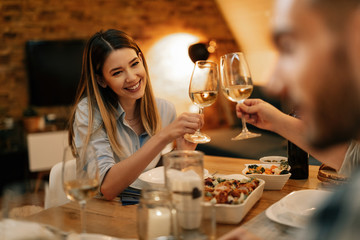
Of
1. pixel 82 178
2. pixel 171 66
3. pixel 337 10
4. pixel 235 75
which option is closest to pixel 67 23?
pixel 171 66

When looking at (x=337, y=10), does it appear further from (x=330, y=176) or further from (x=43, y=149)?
(x=43, y=149)

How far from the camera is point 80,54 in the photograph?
445 cm

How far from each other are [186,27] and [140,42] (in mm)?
662

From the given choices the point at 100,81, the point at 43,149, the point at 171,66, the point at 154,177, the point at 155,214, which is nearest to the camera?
the point at 155,214

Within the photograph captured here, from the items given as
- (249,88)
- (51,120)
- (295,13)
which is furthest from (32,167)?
(295,13)

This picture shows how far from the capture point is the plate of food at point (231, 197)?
1.05 m

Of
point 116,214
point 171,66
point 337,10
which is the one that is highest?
point 171,66

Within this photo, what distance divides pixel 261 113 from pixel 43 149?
318 cm

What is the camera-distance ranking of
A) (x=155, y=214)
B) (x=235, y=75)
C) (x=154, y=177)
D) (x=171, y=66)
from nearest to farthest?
(x=155, y=214), (x=235, y=75), (x=154, y=177), (x=171, y=66)

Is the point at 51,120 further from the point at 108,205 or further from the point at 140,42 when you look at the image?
the point at 108,205

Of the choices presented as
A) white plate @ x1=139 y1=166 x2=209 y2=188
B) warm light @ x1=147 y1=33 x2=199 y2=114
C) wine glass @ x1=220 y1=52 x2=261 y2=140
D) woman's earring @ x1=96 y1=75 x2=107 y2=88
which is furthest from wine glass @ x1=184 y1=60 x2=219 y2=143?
warm light @ x1=147 y1=33 x2=199 y2=114

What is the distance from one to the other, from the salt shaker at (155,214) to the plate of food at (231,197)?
0.09 m

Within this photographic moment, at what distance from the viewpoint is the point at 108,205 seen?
130 centimetres

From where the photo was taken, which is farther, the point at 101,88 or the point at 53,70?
the point at 53,70
